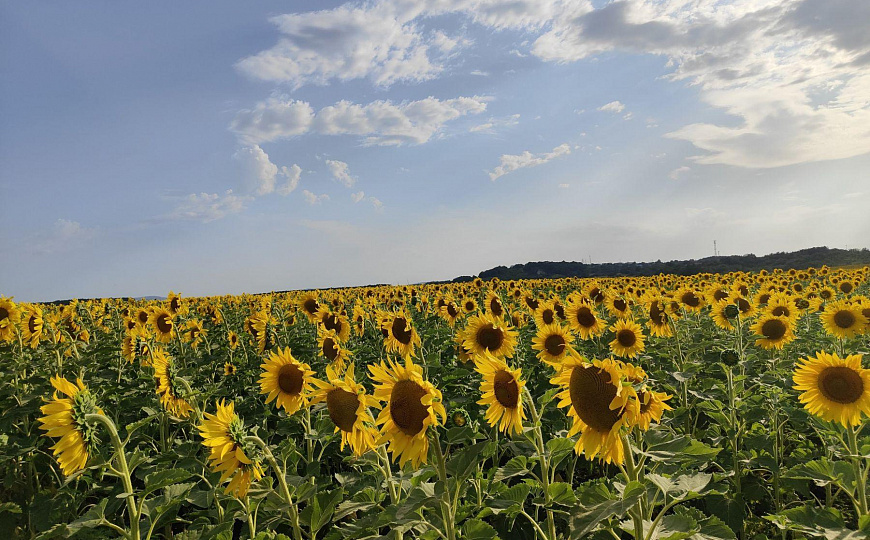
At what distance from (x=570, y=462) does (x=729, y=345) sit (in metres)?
4.45

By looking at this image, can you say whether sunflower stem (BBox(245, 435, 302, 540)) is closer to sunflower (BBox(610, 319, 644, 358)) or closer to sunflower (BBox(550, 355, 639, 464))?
sunflower (BBox(550, 355, 639, 464))

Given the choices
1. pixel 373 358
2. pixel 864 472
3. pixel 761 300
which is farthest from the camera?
pixel 761 300

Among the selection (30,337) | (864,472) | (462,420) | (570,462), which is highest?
(30,337)

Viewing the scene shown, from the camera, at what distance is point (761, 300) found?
12.0 metres

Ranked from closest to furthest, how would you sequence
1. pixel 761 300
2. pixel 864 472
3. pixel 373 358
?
pixel 864 472 → pixel 373 358 → pixel 761 300

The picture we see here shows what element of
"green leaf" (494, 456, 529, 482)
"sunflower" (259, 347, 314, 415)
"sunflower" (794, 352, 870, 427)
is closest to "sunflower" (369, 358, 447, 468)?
"green leaf" (494, 456, 529, 482)

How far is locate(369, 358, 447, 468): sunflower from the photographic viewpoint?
270cm

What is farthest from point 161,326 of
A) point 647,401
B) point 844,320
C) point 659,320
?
point 844,320

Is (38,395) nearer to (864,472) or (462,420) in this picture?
(462,420)

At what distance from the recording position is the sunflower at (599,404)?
97.0 inches

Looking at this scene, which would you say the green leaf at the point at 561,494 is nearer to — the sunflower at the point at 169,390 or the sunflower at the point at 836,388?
the sunflower at the point at 836,388

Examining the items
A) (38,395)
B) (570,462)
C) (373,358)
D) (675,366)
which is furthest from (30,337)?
(675,366)

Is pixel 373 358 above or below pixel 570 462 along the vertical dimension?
above

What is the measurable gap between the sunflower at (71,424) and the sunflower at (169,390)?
137 cm
